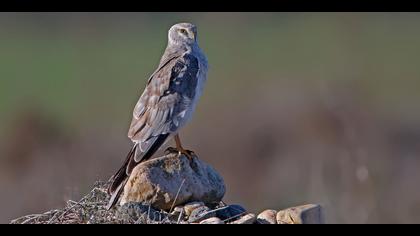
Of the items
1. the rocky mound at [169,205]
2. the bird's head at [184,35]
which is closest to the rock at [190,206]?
the rocky mound at [169,205]

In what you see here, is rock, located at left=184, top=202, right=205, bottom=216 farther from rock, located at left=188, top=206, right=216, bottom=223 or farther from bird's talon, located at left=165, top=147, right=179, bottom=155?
bird's talon, located at left=165, top=147, right=179, bottom=155

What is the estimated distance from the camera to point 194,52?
45.9 feet

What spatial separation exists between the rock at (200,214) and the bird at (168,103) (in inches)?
26.2

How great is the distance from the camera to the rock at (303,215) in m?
12.1

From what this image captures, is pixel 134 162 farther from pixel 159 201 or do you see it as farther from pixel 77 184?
pixel 77 184

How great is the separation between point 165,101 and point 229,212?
1.34 metres

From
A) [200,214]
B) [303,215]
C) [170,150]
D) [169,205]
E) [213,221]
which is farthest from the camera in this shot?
[170,150]

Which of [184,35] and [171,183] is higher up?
[184,35]

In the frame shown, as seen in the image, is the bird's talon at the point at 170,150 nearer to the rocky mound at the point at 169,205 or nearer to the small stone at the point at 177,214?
the rocky mound at the point at 169,205

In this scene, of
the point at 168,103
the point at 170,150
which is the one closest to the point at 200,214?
the point at 170,150

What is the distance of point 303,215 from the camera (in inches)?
477

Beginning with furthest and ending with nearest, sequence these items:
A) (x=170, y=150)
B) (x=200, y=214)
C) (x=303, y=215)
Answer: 1. (x=170, y=150)
2. (x=200, y=214)
3. (x=303, y=215)

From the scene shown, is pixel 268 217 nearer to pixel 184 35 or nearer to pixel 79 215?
pixel 79 215

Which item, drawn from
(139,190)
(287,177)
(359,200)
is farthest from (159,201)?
(287,177)
